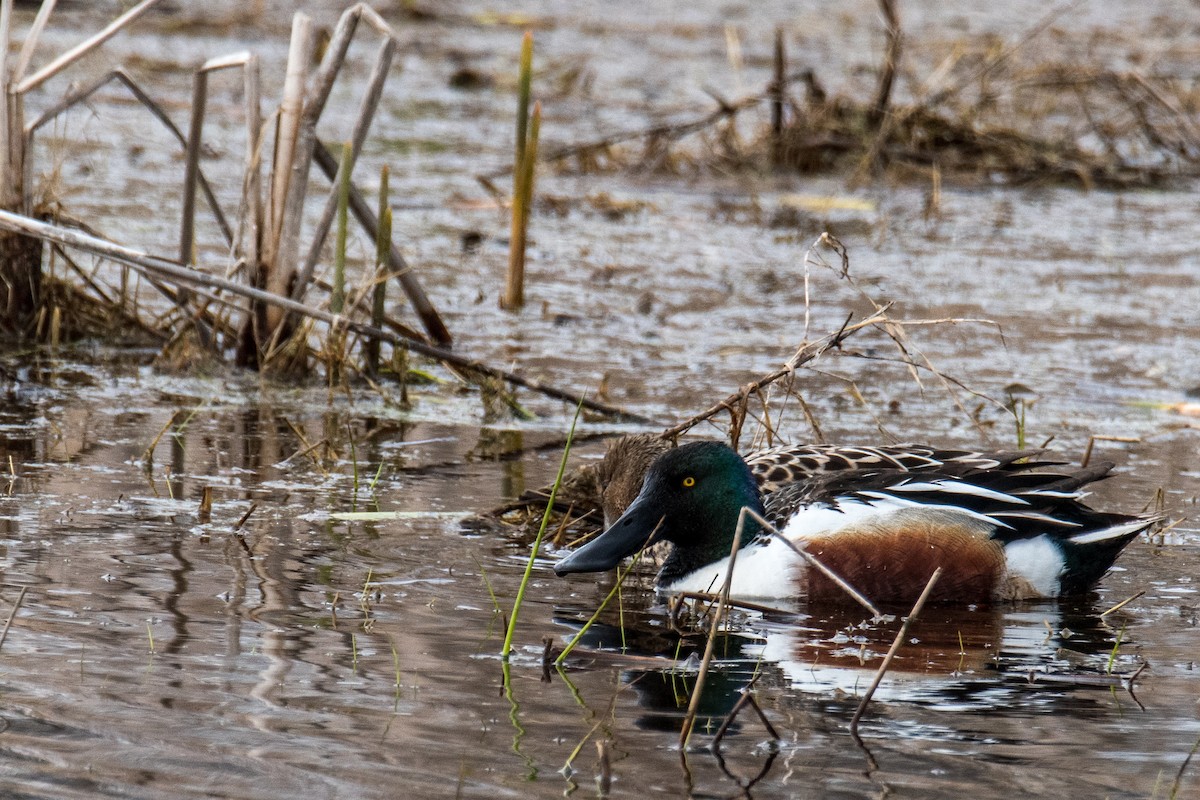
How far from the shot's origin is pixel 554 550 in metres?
5.40

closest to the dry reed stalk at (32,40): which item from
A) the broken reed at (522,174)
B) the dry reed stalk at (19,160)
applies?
the dry reed stalk at (19,160)

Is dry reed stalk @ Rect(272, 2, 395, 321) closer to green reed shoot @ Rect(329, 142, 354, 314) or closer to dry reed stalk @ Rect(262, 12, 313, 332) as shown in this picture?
dry reed stalk @ Rect(262, 12, 313, 332)

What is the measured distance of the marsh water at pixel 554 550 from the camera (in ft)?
11.3

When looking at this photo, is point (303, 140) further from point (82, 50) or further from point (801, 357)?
point (801, 357)

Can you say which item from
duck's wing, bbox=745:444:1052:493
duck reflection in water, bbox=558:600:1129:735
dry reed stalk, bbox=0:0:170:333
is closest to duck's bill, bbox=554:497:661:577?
duck reflection in water, bbox=558:600:1129:735

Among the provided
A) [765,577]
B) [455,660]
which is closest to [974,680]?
[765,577]

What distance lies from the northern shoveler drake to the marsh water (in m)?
0.11

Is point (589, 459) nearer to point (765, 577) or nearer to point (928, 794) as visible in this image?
point (765, 577)

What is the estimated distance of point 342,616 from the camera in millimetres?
4312

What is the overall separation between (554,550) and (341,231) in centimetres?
185

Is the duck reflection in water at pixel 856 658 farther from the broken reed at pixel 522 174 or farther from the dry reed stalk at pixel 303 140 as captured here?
the broken reed at pixel 522 174

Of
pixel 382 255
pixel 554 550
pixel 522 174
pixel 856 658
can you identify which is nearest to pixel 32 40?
pixel 382 255

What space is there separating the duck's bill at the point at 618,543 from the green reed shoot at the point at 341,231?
2.12 metres

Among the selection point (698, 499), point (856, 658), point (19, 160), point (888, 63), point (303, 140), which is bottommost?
point (856, 658)
